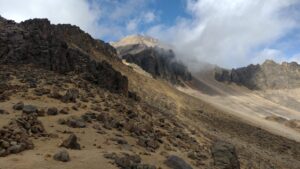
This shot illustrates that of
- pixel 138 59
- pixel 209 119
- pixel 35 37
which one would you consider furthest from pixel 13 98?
pixel 138 59

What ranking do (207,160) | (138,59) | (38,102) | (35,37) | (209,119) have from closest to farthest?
(38,102) → (207,160) → (35,37) → (209,119) → (138,59)

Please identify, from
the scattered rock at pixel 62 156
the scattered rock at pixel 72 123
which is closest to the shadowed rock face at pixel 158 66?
the scattered rock at pixel 72 123

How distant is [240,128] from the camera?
78188 mm

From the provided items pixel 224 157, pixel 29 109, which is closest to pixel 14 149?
pixel 29 109

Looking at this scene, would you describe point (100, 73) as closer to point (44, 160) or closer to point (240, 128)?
point (44, 160)


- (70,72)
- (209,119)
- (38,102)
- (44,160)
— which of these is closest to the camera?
(44,160)

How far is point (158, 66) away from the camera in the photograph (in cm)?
17700

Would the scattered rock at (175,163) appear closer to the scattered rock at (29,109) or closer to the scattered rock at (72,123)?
the scattered rock at (72,123)

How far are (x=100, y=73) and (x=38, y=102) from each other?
13964mm

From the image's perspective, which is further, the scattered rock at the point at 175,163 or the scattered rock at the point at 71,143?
the scattered rock at the point at 175,163

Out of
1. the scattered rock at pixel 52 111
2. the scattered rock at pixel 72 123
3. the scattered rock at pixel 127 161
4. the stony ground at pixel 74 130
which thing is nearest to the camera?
the stony ground at pixel 74 130

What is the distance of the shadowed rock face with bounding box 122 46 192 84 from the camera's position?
172125 millimetres

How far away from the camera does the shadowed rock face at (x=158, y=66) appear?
172 meters

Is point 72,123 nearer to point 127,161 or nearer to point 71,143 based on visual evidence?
point 71,143
